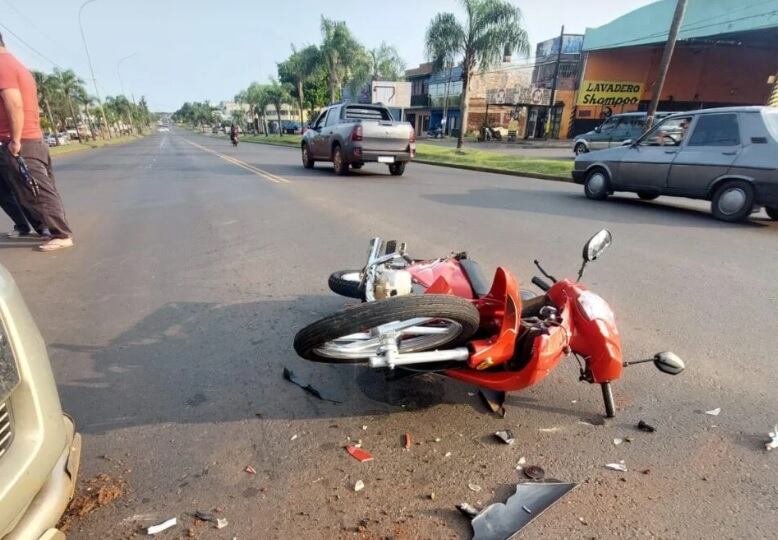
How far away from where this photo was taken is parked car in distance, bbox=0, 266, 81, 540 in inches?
47.0

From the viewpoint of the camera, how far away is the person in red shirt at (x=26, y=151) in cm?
441

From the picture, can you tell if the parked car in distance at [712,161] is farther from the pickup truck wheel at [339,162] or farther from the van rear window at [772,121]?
the pickup truck wheel at [339,162]

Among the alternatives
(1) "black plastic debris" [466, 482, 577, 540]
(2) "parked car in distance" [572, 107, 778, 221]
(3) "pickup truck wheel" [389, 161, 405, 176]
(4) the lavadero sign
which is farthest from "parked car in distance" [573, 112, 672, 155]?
(1) "black plastic debris" [466, 482, 577, 540]

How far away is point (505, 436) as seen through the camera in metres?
2.25

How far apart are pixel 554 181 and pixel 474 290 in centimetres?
1101

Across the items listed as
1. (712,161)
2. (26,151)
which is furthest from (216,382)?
(712,161)

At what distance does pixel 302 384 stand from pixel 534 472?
139 cm

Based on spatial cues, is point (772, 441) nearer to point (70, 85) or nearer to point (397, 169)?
point (397, 169)

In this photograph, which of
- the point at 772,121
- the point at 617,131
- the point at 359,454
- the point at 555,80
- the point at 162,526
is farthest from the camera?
the point at 555,80

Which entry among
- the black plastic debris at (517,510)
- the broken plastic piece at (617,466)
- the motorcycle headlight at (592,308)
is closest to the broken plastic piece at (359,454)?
the black plastic debris at (517,510)

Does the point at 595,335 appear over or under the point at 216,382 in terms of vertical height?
over

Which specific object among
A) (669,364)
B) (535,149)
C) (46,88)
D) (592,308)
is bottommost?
(535,149)

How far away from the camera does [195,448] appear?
7.07ft

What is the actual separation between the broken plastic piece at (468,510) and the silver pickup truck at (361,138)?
36.8ft
